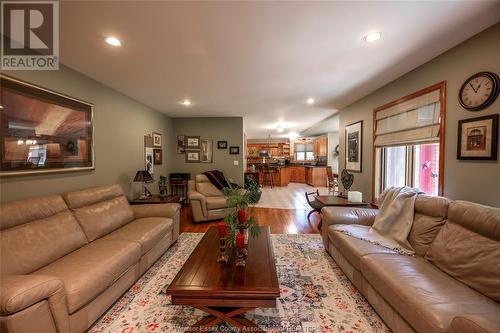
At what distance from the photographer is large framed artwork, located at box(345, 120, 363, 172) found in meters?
3.85

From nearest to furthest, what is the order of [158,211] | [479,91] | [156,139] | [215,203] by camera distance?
[479,91]
[158,211]
[215,203]
[156,139]

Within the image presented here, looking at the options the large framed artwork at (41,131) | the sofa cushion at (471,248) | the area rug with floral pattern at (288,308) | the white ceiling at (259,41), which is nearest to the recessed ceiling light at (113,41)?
the white ceiling at (259,41)

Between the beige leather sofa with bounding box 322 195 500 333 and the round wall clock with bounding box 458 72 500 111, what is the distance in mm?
905

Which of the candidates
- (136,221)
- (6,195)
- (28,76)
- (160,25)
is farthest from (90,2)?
(136,221)

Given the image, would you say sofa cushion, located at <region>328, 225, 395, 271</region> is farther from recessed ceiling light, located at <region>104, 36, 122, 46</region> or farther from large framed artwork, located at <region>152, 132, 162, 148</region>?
large framed artwork, located at <region>152, 132, 162, 148</region>

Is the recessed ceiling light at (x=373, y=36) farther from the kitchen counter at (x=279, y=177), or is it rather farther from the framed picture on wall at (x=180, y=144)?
the kitchen counter at (x=279, y=177)

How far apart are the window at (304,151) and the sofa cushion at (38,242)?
1005 cm

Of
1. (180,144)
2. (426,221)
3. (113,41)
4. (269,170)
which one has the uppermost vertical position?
(113,41)

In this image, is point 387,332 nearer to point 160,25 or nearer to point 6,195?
point 160,25

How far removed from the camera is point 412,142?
266cm

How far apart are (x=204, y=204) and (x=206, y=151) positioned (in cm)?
195

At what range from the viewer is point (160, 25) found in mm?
Result: 1682

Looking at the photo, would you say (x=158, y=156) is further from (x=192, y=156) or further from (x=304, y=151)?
(x=304, y=151)

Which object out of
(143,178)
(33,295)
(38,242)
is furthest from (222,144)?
(33,295)
